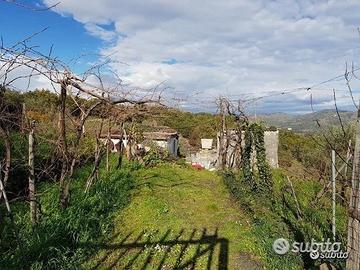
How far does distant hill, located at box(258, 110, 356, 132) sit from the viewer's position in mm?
5529

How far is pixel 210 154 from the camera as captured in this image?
835 inches

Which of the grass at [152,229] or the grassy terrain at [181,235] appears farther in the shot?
the grassy terrain at [181,235]

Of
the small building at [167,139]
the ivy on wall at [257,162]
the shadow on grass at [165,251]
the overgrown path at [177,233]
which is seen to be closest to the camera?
the shadow on grass at [165,251]

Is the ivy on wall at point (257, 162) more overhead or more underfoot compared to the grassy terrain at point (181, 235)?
more overhead

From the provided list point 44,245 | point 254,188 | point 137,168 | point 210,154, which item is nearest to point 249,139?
point 254,188

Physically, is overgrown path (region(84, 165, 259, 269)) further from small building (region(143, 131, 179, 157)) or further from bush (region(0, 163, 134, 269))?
small building (region(143, 131, 179, 157))

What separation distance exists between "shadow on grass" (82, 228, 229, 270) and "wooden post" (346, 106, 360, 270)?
10.3 ft

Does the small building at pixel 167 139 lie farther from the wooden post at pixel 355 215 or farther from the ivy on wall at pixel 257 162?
the wooden post at pixel 355 215

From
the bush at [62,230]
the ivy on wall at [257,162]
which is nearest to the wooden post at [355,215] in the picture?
the bush at [62,230]

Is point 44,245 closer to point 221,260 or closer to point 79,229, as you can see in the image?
point 79,229

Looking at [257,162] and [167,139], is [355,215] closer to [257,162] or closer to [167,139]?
[257,162]

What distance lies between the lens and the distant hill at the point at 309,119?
5529 mm

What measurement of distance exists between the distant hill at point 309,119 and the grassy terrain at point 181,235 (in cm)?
229

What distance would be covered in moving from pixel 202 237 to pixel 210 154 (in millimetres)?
14318
